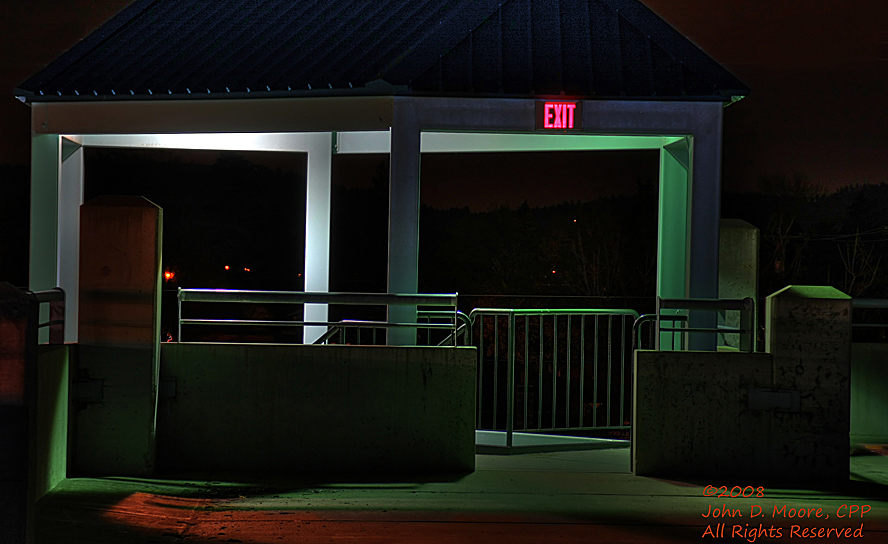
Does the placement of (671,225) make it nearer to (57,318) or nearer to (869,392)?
(869,392)

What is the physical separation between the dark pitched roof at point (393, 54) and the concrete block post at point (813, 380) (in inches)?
103

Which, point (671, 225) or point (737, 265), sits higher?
point (671, 225)

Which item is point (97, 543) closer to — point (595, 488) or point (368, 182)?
point (595, 488)

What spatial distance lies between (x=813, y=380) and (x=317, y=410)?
4.37m

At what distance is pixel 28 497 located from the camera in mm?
4324

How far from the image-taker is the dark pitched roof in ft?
28.9

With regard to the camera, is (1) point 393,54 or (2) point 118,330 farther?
(1) point 393,54

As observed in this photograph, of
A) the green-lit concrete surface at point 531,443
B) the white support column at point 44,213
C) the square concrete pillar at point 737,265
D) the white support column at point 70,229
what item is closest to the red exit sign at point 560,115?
the square concrete pillar at point 737,265

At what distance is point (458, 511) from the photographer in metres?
5.98

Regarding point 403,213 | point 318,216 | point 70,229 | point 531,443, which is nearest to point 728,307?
point 531,443

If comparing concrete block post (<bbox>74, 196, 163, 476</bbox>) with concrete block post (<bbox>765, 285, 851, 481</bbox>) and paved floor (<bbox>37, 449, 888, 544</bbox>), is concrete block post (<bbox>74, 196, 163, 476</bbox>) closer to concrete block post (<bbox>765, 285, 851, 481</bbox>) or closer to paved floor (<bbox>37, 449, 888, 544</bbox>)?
paved floor (<bbox>37, 449, 888, 544</bbox>)

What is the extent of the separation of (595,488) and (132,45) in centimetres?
786

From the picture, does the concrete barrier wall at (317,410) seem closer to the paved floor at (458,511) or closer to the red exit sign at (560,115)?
the paved floor at (458,511)

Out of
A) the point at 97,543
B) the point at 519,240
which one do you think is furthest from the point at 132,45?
the point at 519,240
